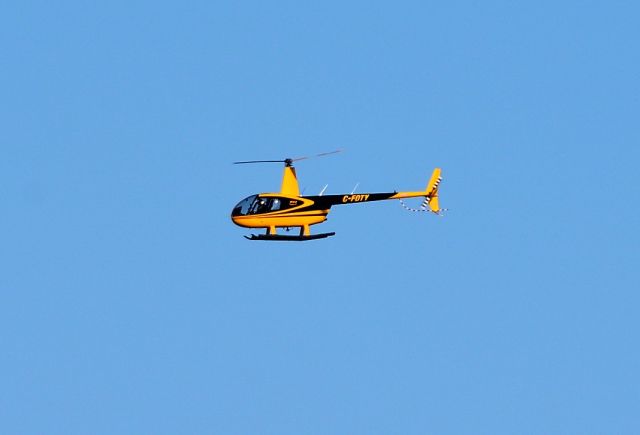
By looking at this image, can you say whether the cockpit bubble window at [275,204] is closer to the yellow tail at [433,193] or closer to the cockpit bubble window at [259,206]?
the cockpit bubble window at [259,206]

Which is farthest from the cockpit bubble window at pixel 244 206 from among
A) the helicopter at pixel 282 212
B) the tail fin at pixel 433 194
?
the tail fin at pixel 433 194

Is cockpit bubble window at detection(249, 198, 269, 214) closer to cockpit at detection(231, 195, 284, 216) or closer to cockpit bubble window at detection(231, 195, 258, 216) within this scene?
cockpit at detection(231, 195, 284, 216)

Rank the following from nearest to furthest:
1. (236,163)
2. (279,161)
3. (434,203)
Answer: (236,163)
(279,161)
(434,203)

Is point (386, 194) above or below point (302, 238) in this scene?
above

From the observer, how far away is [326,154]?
311 feet

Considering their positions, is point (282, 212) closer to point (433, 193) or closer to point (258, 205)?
point (258, 205)

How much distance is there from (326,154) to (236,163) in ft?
18.5

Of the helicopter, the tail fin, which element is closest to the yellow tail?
the tail fin

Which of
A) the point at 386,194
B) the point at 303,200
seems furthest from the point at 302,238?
the point at 386,194

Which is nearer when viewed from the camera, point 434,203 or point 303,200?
point 303,200

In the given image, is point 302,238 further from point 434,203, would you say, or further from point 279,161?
point 434,203

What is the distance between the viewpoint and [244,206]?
320 feet

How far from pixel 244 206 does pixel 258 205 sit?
39.0 inches

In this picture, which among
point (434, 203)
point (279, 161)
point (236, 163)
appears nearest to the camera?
point (236, 163)
